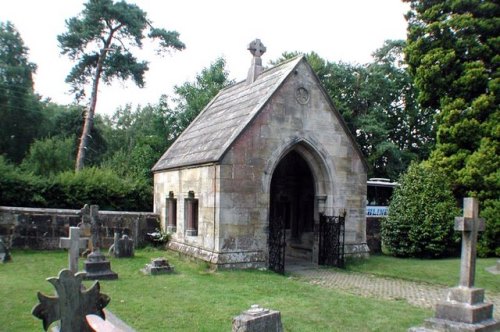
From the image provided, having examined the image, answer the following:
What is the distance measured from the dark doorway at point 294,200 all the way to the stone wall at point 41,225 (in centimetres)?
584

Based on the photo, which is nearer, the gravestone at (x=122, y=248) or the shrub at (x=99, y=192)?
the gravestone at (x=122, y=248)

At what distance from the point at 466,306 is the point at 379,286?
14.1 ft

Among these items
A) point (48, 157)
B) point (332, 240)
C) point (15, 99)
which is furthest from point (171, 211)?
point (15, 99)

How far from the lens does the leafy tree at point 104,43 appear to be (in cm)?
2709

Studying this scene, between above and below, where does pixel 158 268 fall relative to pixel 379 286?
above

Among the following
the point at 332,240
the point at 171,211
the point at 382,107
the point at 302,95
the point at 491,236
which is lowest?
the point at 491,236

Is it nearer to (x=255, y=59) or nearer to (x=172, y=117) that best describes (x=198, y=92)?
(x=172, y=117)

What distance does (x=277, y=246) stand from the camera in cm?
1282

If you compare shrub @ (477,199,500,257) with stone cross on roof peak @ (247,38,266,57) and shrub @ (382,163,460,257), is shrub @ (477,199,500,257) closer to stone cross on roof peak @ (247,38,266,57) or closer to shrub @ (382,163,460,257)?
shrub @ (382,163,460,257)

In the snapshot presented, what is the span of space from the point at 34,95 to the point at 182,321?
36.8 metres

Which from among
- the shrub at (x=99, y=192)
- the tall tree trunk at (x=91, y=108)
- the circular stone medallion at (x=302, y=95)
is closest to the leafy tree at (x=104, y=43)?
the tall tree trunk at (x=91, y=108)

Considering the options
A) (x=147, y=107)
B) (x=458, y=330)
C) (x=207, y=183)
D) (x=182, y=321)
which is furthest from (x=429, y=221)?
(x=147, y=107)

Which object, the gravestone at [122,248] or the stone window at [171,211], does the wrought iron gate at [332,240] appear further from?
the gravestone at [122,248]

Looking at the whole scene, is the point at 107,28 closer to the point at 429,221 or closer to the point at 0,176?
the point at 0,176
